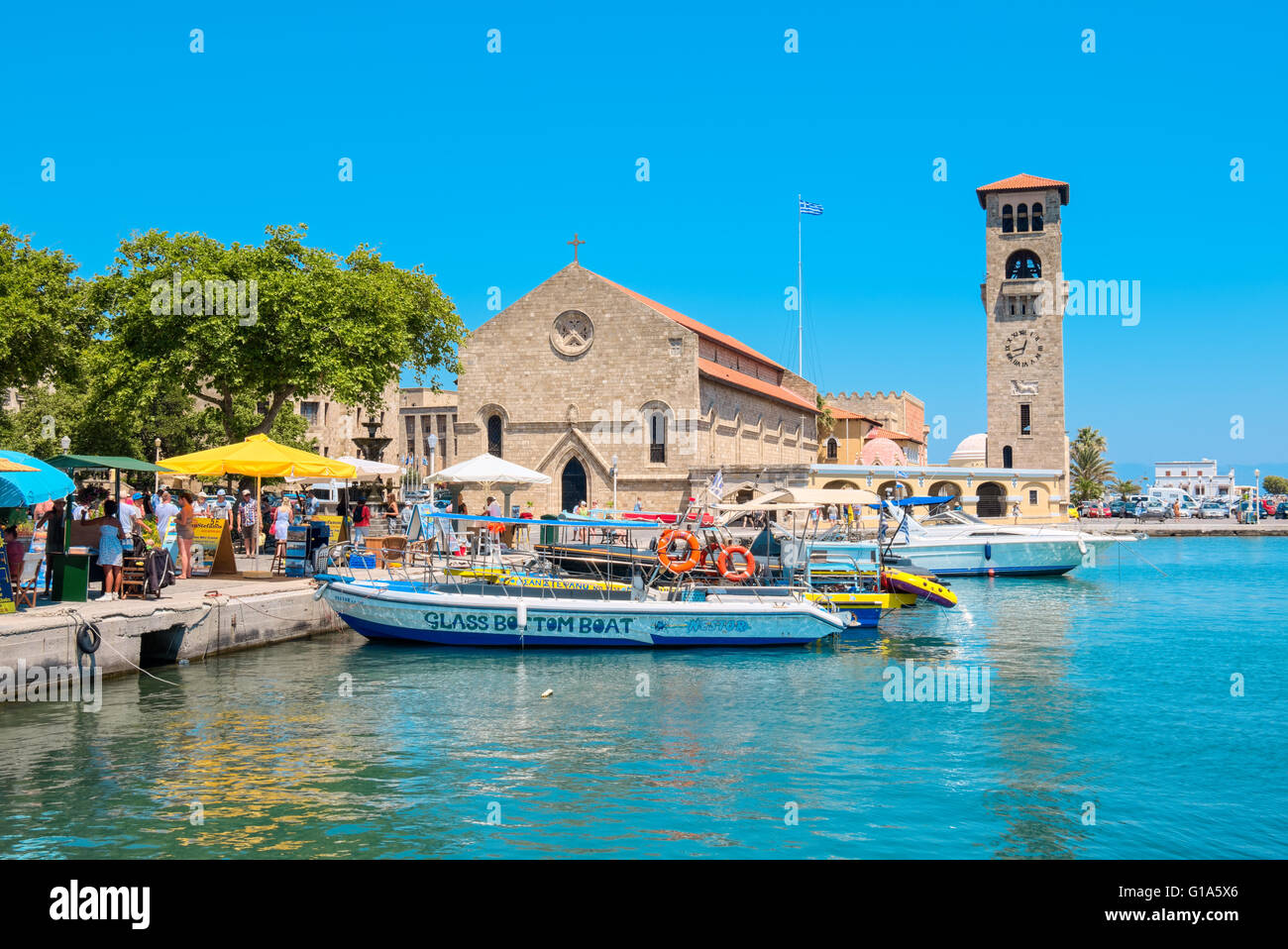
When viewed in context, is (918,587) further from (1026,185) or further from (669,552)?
(1026,185)

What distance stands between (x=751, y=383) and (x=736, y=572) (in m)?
36.4

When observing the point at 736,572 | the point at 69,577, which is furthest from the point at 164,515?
the point at 736,572

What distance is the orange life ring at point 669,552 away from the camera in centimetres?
2112

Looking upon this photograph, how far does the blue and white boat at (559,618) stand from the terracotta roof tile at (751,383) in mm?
29804

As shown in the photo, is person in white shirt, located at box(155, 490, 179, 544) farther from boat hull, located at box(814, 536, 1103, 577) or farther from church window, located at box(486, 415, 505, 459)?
church window, located at box(486, 415, 505, 459)

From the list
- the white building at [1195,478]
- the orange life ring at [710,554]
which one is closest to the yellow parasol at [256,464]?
the orange life ring at [710,554]

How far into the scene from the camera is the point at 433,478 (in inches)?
1121

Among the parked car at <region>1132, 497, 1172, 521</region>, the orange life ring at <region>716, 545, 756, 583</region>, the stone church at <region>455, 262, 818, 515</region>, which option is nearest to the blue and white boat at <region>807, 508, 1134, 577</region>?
the stone church at <region>455, 262, 818, 515</region>

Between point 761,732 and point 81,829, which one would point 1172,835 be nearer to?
point 761,732

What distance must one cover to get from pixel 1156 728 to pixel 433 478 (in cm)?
1936

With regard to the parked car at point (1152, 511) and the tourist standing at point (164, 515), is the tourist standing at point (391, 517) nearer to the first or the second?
the tourist standing at point (164, 515)

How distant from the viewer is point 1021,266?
68.1m
